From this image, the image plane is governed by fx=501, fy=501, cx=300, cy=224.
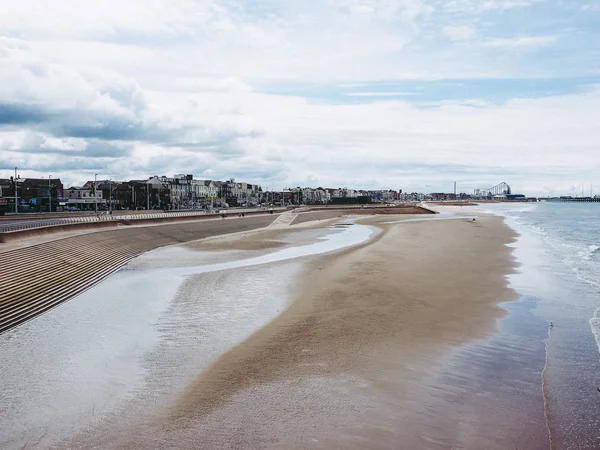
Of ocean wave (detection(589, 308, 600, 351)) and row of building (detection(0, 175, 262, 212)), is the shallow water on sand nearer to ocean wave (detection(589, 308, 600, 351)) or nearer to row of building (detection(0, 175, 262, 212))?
ocean wave (detection(589, 308, 600, 351))

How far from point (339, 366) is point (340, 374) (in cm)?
49

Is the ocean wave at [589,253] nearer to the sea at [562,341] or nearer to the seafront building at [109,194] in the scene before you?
the sea at [562,341]

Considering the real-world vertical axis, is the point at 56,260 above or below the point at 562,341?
above

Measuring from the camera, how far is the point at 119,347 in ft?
42.6

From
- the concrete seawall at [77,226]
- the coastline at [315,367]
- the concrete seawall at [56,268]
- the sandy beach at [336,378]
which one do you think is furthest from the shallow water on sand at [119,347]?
the concrete seawall at [77,226]

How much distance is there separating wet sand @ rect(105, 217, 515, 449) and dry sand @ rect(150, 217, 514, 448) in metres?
0.02

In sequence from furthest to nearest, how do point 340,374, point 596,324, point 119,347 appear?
1. point 596,324
2. point 119,347
3. point 340,374

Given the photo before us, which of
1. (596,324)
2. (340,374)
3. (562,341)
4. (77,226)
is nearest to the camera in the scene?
→ (340,374)

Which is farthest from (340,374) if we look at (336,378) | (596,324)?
(596,324)

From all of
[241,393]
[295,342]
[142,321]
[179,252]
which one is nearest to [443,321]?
[295,342]

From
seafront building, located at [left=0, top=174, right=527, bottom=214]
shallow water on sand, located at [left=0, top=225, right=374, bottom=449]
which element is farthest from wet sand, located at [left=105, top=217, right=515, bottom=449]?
seafront building, located at [left=0, top=174, right=527, bottom=214]

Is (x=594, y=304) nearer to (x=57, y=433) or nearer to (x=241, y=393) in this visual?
(x=241, y=393)

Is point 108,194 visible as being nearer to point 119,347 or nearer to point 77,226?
point 77,226

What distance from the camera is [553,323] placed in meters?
14.8
